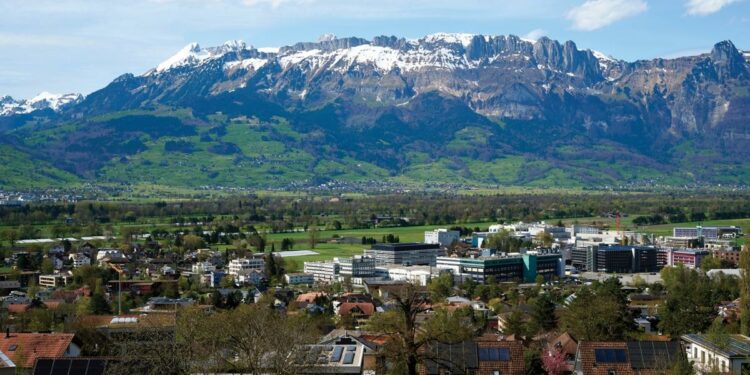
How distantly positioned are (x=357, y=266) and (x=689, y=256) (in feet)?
131

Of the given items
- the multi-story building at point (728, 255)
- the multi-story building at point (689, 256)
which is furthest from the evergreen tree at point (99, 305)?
the multi-story building at point (728, 255)

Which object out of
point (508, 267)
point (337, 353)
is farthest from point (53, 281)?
point (337, 353)

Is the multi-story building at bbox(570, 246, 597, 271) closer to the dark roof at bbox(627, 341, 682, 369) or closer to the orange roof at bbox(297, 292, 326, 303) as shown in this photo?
the orange roof at bbox(297, 292, 326, 303)

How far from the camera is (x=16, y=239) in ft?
428

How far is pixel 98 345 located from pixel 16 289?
48.2m

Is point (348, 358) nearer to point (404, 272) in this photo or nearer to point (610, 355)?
point (610, 355)

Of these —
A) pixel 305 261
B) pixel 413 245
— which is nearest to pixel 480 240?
pixel 413 245

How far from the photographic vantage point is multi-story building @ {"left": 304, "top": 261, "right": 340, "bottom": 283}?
105250 mm

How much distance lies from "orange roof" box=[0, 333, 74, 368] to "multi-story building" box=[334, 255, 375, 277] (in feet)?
222

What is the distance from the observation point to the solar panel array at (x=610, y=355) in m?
34.8

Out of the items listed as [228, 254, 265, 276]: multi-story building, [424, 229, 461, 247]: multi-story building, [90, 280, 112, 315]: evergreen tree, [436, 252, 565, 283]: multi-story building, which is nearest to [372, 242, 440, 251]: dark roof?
[436, 252, 565, 283]: multi-story building

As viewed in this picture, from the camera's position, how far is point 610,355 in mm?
35000

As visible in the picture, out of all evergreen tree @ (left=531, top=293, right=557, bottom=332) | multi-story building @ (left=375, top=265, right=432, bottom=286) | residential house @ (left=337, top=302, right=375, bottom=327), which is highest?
evergreen tree @ (left=531, top=293, right=557, bottom=332)

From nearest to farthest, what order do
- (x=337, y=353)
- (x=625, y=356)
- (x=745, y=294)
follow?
(x=337, y=353)
(x=625, y=356)
(x=745, y=294)
